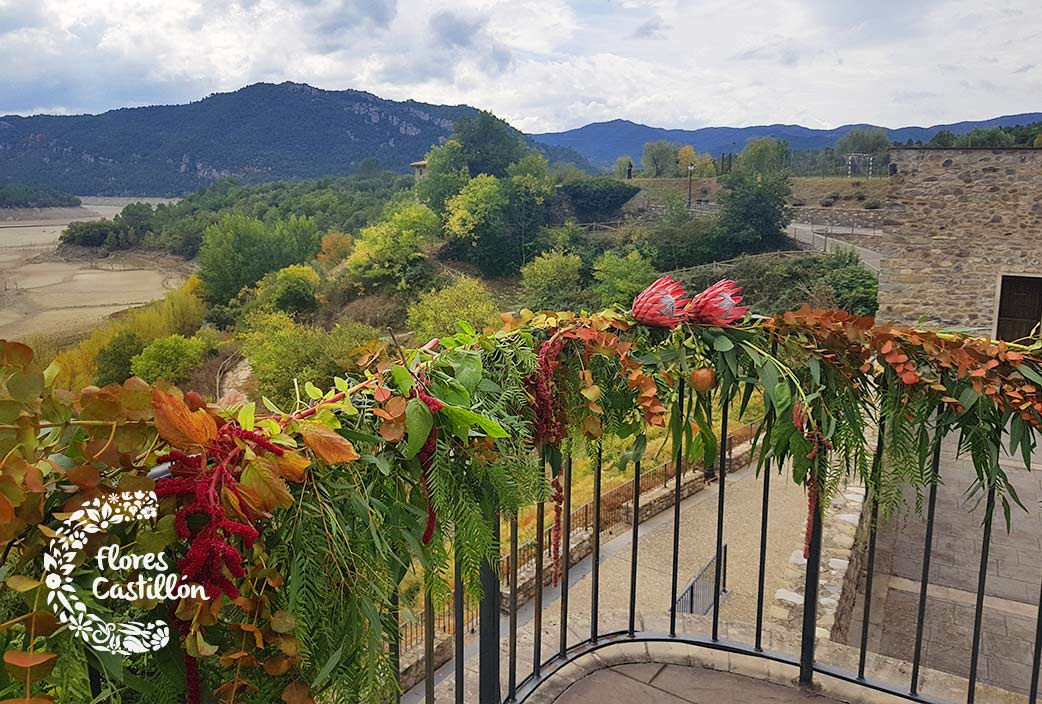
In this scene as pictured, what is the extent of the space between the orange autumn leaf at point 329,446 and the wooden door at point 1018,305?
11.9 metres

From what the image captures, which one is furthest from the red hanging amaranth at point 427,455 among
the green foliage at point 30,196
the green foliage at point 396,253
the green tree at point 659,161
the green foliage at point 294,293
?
the green tree at point 659,161

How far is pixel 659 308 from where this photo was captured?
55.1 inches

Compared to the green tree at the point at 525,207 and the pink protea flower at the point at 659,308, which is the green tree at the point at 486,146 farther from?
the pink protea flower at the point at 659,308

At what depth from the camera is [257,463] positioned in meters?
0.60

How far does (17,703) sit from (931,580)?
20.2 ft

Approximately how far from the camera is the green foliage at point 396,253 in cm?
3092

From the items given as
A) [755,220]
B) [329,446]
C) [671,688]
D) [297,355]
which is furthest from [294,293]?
[329,446]

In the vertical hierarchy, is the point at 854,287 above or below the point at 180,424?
below

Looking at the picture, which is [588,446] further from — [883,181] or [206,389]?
[883,181]

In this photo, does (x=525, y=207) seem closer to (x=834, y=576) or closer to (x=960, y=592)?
(x=960, y=592)

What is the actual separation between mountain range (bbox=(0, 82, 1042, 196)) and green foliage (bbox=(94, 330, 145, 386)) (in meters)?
12.1

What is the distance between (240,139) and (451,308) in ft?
153

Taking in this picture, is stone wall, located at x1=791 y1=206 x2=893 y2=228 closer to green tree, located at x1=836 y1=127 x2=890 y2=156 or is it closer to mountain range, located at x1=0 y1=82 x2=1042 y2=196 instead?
mountain range, located at x1=0 y1=82 x2=1042 y2=196

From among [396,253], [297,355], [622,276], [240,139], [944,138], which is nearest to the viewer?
[944,138]
